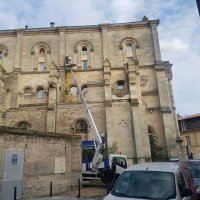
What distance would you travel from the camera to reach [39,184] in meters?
14.1

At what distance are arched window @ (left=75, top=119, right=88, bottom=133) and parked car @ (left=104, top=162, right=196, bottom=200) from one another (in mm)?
21382

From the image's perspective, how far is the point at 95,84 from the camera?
3294cm

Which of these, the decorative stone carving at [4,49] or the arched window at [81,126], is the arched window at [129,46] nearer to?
the arched window at [81,126]

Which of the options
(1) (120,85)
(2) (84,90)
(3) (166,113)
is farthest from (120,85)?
(3) (166,113)

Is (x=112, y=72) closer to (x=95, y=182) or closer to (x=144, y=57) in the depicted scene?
(x=144, y=57)

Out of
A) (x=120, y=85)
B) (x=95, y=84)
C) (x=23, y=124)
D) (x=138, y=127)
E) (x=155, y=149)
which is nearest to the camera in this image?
(x=138, y=127)

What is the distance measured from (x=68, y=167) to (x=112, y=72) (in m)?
21.3

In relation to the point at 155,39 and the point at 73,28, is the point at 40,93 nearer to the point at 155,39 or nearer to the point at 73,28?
the point at 73,28

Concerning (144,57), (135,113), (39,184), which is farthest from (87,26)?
(39,184)

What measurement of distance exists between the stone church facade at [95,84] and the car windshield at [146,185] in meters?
20.5

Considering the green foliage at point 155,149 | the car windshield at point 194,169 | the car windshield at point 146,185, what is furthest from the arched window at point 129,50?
the car windshield at point 146,185

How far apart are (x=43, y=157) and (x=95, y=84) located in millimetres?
19169

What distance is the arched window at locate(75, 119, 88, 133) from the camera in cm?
2797

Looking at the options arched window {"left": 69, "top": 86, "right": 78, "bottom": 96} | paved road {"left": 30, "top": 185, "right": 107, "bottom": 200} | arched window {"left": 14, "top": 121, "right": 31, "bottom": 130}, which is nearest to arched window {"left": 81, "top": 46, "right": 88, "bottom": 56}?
arched window {"left": 69, "top": 86, "right": 78, "bottom": 96}
